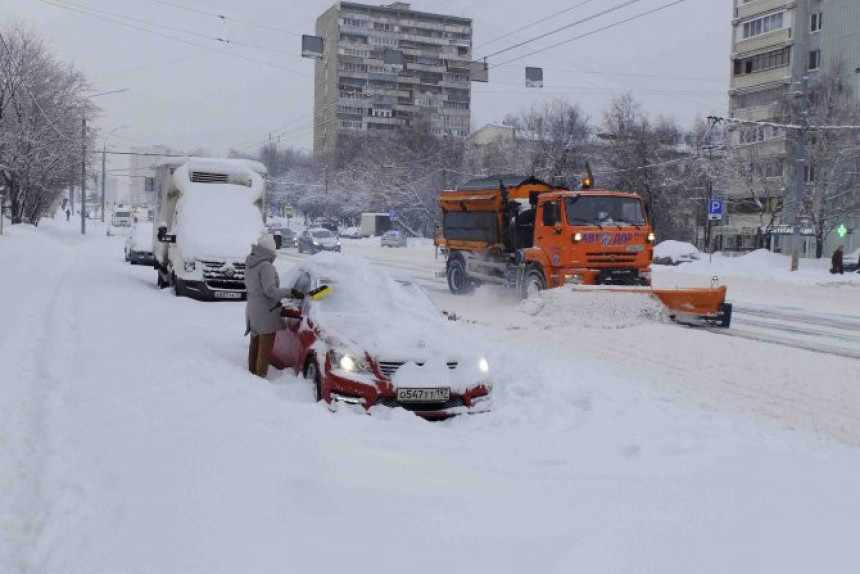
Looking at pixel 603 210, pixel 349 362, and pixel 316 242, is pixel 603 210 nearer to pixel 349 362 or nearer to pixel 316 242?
pixel 349 362

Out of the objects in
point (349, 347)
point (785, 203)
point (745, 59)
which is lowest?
point (349, 347)

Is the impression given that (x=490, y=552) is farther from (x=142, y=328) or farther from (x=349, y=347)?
A: (x=142, y=328)

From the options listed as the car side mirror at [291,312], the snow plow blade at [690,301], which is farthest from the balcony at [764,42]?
the car side mirror at [291,312]

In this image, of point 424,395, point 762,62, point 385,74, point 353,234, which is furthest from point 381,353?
point 385,74

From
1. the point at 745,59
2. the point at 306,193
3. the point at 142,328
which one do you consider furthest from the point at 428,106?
the point at 142,328

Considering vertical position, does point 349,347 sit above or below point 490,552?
above

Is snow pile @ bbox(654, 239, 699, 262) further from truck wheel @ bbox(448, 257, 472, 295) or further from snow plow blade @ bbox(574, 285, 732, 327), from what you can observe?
snow plow blade @ bbox(574, 285, 732, 327)

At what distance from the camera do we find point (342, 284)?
931 cm

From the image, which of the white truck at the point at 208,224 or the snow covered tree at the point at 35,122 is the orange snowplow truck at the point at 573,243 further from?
the snow covered tree at the point at 35,122

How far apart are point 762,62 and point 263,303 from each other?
61717 mm

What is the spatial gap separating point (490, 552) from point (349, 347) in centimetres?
357

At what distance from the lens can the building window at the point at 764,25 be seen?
197 ft

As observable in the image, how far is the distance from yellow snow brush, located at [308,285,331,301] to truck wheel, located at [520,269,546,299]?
862 centimetres

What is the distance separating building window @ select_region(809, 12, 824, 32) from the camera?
5816 centimetres
